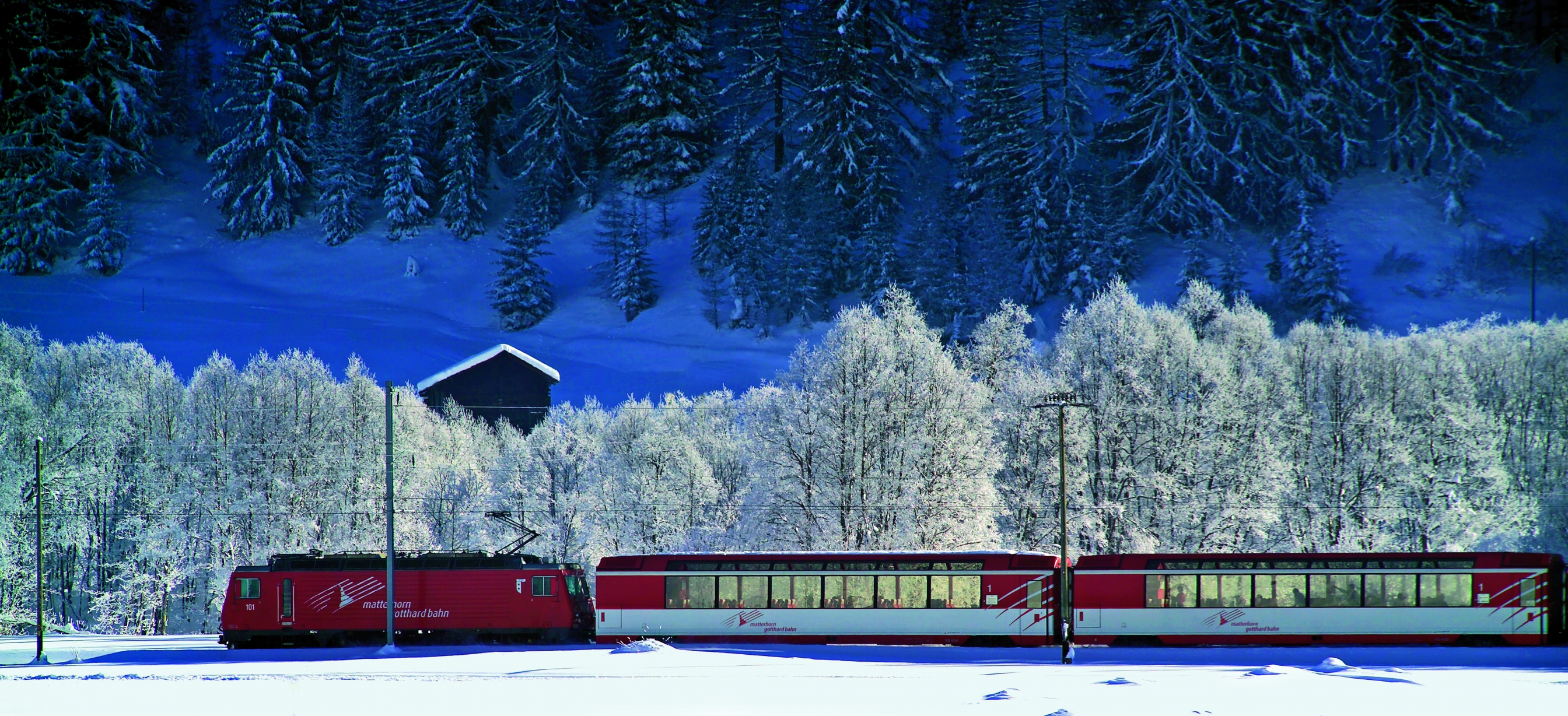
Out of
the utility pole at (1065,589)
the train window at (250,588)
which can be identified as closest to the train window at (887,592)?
the utility pole at (1065,589)

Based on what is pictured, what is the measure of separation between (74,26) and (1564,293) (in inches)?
5526

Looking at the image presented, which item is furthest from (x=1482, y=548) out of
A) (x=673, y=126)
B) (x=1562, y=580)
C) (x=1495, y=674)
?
(x=673, y=126)

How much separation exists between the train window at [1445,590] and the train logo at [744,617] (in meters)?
17.3

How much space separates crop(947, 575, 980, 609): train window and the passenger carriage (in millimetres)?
2556

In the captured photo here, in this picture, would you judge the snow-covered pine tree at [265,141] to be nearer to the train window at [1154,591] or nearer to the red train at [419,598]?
the red train at [419,598]

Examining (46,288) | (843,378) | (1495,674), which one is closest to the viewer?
(1495,674)

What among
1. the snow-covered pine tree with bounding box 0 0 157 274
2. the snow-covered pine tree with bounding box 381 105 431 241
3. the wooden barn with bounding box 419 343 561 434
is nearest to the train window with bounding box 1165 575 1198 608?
the wooden barn with bounding box 419 343 561 434

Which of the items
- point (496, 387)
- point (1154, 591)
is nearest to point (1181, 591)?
point (1154, 591)

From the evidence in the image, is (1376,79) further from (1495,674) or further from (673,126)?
(1495,674)

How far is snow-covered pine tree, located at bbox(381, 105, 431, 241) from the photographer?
109000 mm

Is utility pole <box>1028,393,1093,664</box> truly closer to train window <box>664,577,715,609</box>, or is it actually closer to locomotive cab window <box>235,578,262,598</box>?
train window <box>664,577,715,609</box>

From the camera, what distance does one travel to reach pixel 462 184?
110 metres

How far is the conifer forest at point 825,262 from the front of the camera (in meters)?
40.6

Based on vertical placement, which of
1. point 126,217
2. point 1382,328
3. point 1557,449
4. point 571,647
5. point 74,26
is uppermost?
point 74,26
